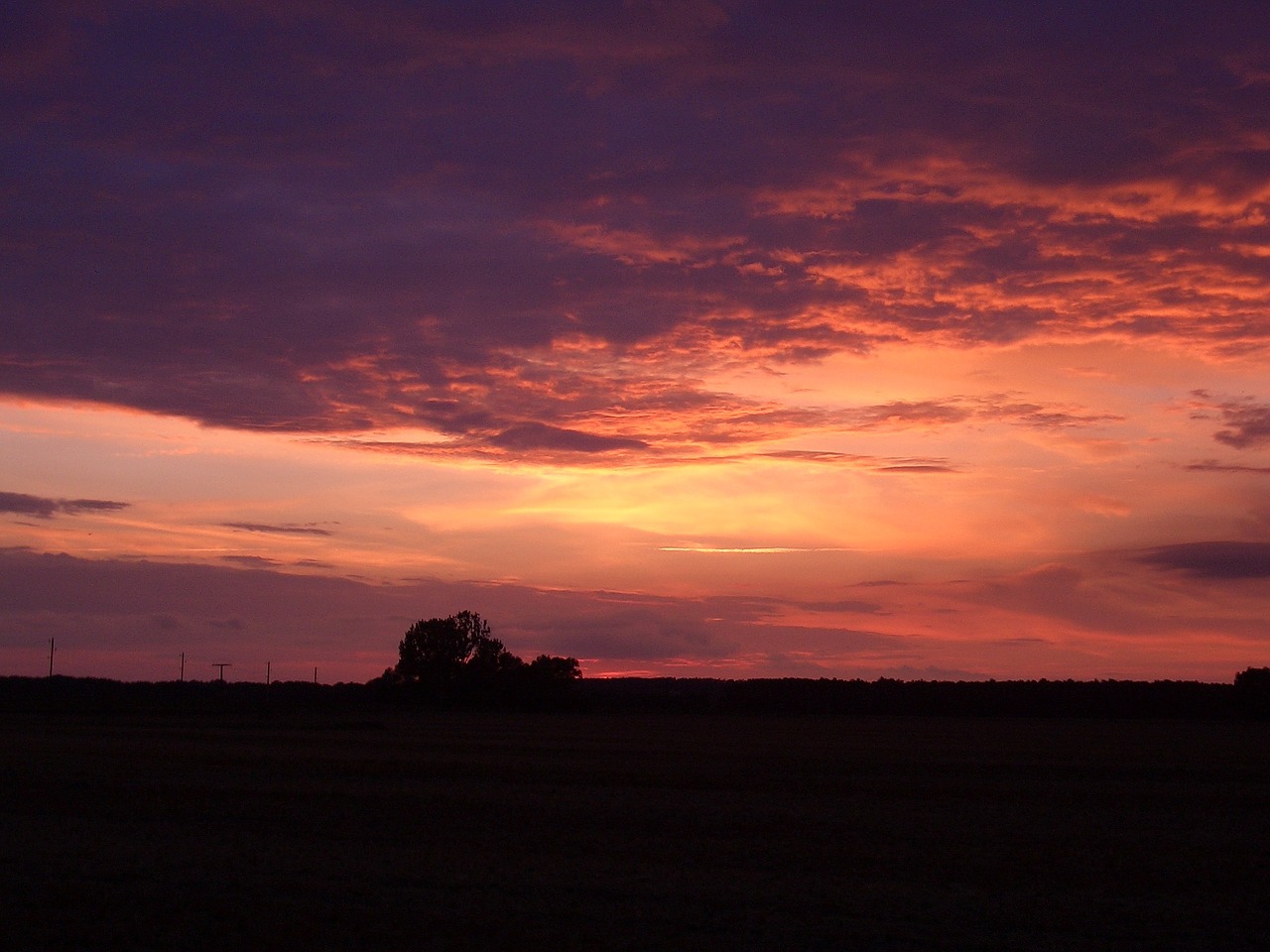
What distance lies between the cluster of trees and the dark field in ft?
334

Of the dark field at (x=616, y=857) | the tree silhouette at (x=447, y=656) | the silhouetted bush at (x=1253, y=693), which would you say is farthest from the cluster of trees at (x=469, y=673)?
the dark field at (x=616, y=857)

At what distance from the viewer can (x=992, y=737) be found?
65812mm

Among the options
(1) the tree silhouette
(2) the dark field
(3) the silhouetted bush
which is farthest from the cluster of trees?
(2) the dark field

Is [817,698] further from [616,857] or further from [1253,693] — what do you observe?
[616,857]

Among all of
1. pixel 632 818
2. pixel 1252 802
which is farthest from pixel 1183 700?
pixel 632 818

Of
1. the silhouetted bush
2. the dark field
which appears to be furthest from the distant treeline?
the dark field

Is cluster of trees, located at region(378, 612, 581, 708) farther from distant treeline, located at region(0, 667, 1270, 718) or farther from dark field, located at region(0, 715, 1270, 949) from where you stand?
dark field, located at region(0, 715, 1270, 949)

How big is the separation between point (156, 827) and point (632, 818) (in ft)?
25.1

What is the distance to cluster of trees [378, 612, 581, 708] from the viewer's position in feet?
450

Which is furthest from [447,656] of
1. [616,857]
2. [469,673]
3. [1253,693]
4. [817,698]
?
[616,857]

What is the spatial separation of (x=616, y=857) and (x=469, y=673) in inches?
5360

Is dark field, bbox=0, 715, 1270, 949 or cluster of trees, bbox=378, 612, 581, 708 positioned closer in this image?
dark field, bbox=0, 715, 1270, 949

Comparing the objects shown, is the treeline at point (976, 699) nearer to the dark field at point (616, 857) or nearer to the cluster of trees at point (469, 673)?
the cluster of trees at point (469, 673)

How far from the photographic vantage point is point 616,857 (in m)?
17.0
